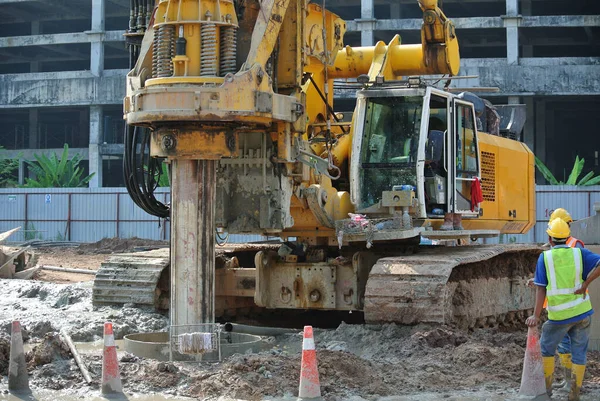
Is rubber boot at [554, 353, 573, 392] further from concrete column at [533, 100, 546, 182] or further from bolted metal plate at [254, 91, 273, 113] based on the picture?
concrete column at [533, 100, 546, 182]

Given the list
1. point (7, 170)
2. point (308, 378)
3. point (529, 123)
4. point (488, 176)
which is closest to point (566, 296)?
point (308, 378)

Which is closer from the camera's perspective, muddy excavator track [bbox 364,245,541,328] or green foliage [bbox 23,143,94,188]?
muddy excavator track [bbox 364,245,541,328]

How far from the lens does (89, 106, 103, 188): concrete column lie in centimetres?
4572

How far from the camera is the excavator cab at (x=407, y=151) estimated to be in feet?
40.3

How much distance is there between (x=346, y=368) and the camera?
9336 mm

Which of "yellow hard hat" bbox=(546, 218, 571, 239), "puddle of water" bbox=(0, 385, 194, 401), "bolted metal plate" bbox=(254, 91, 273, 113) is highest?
"bolted metal plate" bbox=(254, 91, 273, 113)

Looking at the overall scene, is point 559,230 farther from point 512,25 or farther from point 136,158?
point 512,25

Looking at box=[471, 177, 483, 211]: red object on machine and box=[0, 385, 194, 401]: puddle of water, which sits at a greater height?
box=[471, 177, 483, 211]: red object on machine

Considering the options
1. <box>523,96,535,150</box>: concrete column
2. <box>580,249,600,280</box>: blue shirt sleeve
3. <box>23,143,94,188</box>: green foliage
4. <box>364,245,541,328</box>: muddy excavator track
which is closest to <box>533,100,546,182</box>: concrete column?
<box>523,96,535,150</box>: concrete column

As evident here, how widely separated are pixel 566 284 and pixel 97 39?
3990cm

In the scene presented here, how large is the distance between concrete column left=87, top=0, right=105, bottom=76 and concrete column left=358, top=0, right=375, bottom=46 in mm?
11692

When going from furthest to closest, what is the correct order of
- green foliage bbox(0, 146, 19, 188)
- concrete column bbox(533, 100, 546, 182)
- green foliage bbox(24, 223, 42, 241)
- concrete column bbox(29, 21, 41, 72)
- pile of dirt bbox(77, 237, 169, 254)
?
concrete column bbox(29, 21, 41, 72) → concrete column bbox(533, 100, 546, 182) → green foliage bbox(0, 146, 19, 188) → green foliage bbox(24, 223, 42, 241) → pile of dirt bbox(77, 237, 169, 254)

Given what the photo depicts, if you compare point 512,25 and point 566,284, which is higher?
point 512,25

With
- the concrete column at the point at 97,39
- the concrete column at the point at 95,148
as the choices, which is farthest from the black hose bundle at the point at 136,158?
the concrete column at the point at 97,39
